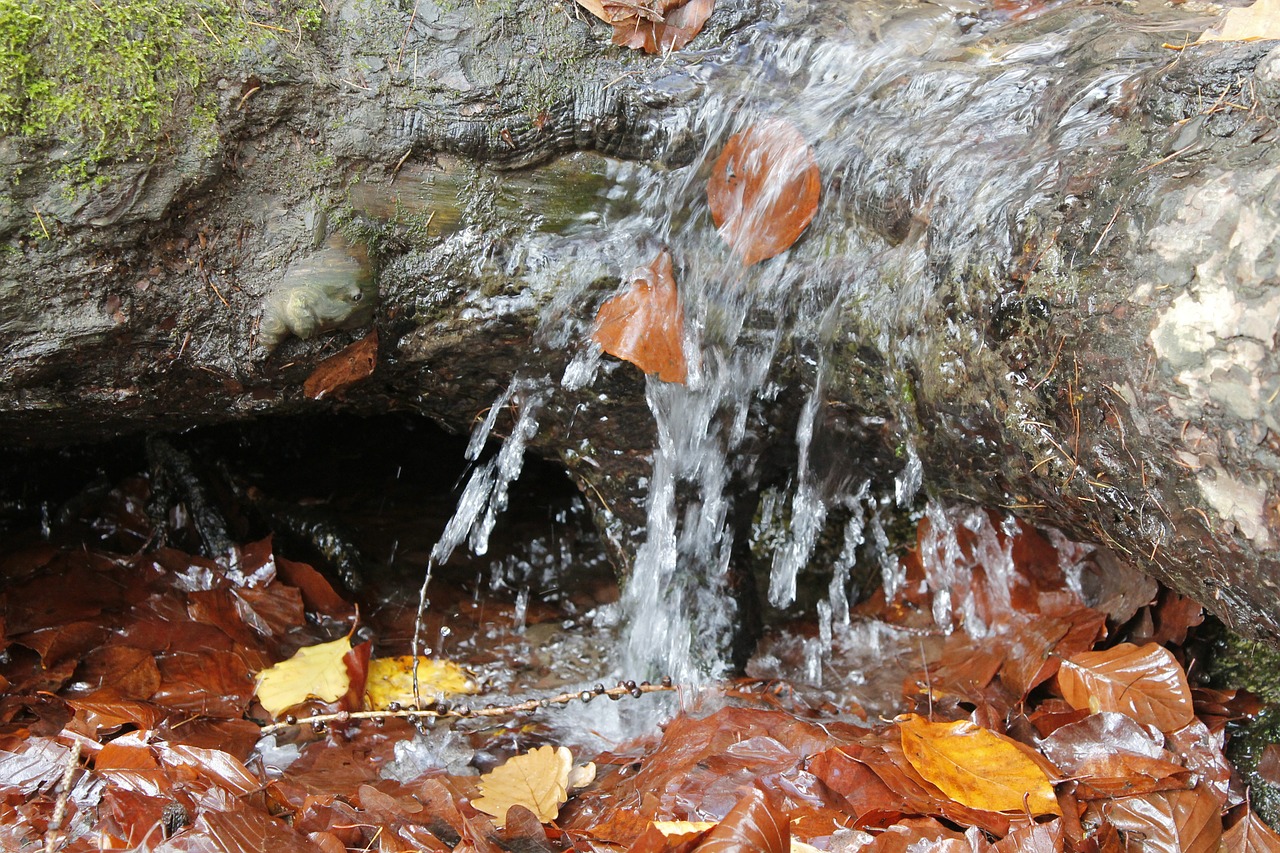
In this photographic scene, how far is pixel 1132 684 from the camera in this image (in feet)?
6.81

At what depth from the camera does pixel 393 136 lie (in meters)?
2.31

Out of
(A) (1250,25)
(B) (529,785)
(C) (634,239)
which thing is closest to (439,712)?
(B) (529,785)

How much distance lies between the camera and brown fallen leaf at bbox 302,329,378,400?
2.43 meters

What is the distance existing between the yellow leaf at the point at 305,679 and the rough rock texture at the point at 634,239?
755mm

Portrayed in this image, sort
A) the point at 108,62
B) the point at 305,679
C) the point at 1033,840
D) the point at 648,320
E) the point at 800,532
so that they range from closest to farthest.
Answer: the point at 1033,840 < the point at 108,62 < the point at 648,320 < the point at 305,679 < the point at 800,532

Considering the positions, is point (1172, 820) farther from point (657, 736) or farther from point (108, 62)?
point (108, 62)

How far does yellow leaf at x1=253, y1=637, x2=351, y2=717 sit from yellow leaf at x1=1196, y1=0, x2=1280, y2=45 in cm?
264

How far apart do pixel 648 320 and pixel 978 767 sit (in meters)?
1.32

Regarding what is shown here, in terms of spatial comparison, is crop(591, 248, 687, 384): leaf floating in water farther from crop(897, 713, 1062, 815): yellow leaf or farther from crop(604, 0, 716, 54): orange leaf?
crop(897, 713, 1062, 815): yellow leaf

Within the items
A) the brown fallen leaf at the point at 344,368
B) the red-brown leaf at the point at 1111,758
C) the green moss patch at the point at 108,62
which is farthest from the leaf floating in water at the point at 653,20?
the red-brown leaf at the point at 1111,758

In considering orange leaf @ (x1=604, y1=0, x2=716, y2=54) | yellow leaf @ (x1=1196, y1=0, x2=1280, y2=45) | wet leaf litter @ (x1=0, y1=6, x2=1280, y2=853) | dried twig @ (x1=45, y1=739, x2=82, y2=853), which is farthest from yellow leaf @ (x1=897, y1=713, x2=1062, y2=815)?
orange leaf @ (x1=604, y1=0, x2=716, y2=54)

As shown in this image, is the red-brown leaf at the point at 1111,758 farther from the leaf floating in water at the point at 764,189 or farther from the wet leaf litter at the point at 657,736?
the leaf floating in water at the point at 764,189

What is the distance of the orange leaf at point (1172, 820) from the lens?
5.66 feet

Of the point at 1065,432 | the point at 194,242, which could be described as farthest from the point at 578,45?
the point at 1065,432
